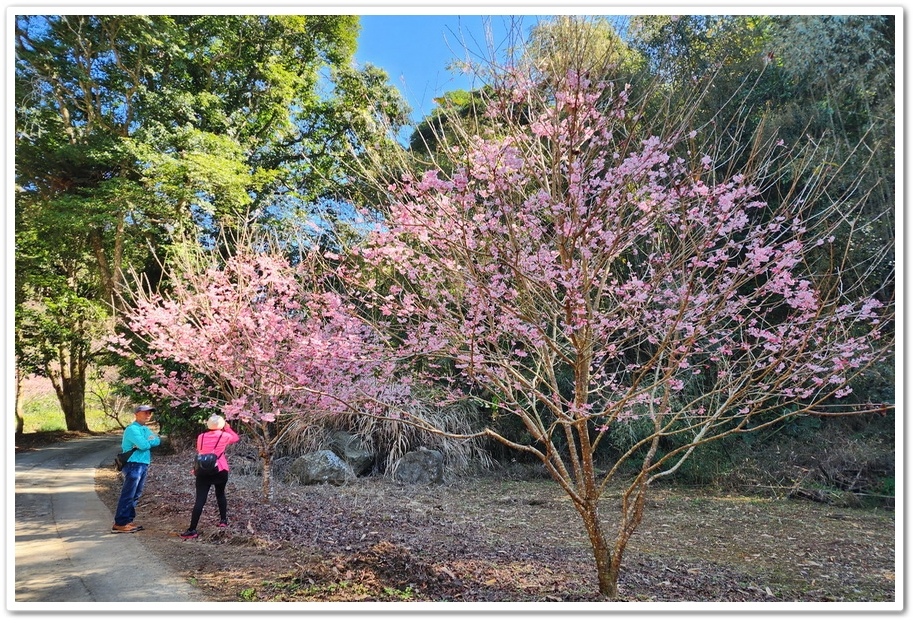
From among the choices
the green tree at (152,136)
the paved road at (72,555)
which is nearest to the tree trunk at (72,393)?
the green tree at (152,136)

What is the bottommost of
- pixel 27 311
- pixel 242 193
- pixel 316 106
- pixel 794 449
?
pixel 794 449

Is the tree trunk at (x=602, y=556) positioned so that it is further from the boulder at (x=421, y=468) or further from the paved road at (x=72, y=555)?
the boulder at (x=421, y=468)

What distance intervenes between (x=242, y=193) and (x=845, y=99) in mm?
5195

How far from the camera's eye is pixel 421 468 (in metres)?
4.89

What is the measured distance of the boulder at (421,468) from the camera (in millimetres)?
4840

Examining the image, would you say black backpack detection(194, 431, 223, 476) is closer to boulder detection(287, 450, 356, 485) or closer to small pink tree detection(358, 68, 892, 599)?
small pink tree detection(358, 68, 892, 599)

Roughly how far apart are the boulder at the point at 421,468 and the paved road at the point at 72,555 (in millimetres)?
2289

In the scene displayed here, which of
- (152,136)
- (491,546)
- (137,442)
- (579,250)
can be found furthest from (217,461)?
(152,136)

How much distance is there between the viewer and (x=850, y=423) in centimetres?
431

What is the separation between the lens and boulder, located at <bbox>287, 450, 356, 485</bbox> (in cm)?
466

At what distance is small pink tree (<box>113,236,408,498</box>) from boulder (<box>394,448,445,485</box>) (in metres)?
1.26
